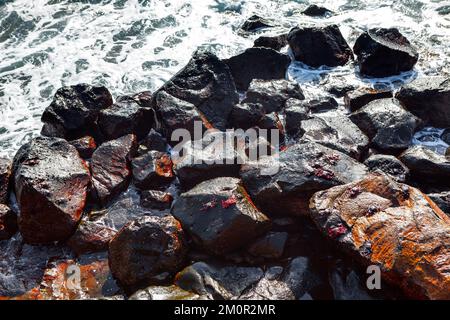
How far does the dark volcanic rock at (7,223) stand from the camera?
6.43 meters

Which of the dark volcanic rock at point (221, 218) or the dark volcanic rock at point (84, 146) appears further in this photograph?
the dark volcanic rock at point (84, 146)

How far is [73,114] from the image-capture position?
8.34 m

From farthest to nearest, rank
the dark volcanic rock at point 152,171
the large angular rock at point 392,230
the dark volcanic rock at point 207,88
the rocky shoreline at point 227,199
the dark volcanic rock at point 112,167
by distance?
the dark volcanic rock at point 207,88
the dark volcanic rock at point 152,171
the dark volcanic rock at point 112,167
the rocky shoreline at point 227,199
the large angular rock at point 392,230

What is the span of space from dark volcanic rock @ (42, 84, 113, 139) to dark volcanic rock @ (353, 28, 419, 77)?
5883mm

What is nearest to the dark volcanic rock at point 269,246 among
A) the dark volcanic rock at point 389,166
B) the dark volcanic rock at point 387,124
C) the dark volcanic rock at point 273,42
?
the dark volcanic rock at point 389,166

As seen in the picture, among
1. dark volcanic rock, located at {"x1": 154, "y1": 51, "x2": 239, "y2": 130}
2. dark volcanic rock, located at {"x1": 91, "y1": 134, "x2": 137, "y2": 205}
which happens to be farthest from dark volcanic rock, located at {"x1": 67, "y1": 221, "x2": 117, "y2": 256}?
dark volcanic rock, located at {"x1": 154, "y1": 51, "x2": 239, "y2": 130}

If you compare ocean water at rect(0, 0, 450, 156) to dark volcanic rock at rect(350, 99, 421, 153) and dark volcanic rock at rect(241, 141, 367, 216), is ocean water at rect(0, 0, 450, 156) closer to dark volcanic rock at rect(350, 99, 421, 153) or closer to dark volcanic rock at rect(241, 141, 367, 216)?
dark volcanic rock at rect(350, 99, 421, 153)

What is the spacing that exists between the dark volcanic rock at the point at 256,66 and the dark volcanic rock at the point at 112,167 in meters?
3.09

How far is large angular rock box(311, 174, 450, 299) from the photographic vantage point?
4.65 m

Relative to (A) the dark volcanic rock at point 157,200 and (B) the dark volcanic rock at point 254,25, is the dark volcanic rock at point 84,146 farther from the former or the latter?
(B) the dark volcanic rock at point 254,25

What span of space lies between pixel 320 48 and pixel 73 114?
5845mm

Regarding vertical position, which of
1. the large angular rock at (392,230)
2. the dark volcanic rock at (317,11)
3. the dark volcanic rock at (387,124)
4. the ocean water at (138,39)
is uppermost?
the large angular rock at (392,230)

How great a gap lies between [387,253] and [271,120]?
372cm
